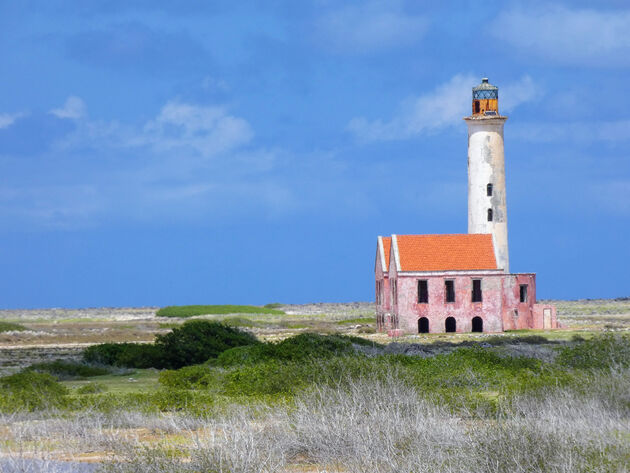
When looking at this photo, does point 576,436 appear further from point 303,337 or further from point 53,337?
point 53,337

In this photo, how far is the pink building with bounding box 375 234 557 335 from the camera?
4556 cm

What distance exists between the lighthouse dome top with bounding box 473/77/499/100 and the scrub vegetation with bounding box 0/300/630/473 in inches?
1097

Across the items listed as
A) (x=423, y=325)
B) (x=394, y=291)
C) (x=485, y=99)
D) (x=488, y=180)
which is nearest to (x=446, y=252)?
(x=394, y=291)

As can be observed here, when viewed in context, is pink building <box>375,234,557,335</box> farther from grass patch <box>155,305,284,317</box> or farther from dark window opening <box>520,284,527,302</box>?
grass patch <box>155,305,284,317</box>

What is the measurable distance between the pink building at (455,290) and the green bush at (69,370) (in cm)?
1970

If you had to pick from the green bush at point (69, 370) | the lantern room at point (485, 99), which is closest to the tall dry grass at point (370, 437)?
the green bush at point (69, 370)

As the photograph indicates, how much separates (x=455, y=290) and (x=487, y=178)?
6.84 m

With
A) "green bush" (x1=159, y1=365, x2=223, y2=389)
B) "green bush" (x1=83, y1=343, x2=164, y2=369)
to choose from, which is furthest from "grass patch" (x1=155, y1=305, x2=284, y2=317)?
"green bush" (x1=159, y1=365, x2=223, y2=389)

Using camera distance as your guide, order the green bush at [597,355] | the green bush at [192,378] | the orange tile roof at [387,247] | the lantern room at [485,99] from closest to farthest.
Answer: the green bush at [597,355] < the green bush at [192,378] < the orange tile roof at [387,247] < the lantern room at [485,99]

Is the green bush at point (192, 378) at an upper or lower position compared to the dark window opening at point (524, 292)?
lower

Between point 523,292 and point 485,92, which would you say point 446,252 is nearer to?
point 523,292

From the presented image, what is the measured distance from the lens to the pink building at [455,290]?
4556cm

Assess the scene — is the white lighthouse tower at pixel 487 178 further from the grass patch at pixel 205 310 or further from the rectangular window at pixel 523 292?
the grass patch at pixel 205 310

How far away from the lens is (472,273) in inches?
1810
